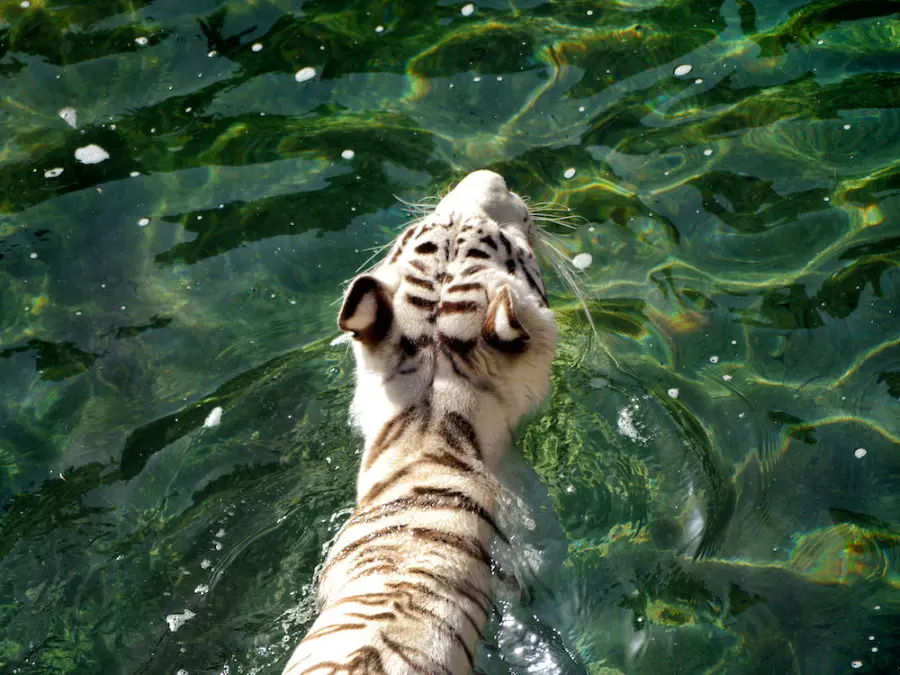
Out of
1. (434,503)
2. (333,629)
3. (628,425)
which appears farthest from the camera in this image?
(628,425)

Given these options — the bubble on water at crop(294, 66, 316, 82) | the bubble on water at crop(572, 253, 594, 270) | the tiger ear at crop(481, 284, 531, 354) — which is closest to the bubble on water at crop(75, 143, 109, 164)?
the bubble on water at crop(294, 66, 316, 82)

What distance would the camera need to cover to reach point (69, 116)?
5.32 metres

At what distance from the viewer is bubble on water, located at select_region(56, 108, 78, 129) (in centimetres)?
529

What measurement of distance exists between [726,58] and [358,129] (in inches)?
79.6

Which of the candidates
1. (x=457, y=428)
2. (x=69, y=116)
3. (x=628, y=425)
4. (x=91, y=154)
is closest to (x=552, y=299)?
(x=628, y=425)

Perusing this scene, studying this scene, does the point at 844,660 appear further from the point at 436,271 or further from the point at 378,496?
the point at 436,271

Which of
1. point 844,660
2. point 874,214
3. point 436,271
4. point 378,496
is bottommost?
point 844,660

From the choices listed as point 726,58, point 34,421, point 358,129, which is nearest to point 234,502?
point 34,421

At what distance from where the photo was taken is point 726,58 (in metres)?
5.25

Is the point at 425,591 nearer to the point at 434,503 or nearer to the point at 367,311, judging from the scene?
the point at 434,503

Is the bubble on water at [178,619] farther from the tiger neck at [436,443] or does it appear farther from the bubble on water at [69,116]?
the bubble on water at [69,116]

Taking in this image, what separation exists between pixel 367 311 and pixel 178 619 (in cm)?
144

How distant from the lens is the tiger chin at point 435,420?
2.63 m

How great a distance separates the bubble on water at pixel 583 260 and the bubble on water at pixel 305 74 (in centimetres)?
194
